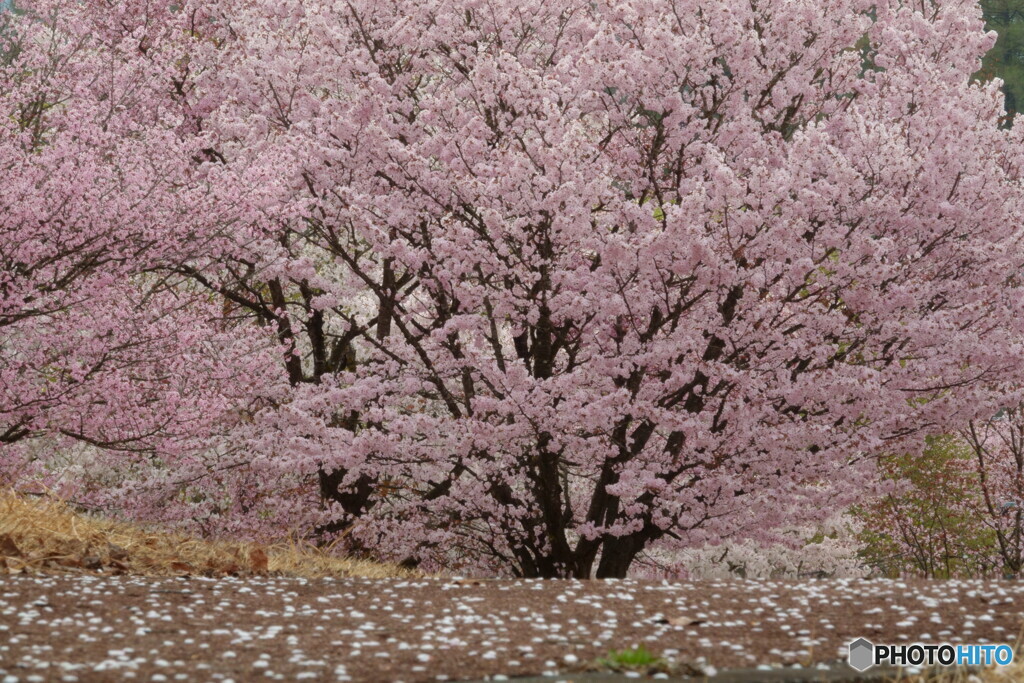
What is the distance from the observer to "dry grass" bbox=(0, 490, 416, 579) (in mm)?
8094

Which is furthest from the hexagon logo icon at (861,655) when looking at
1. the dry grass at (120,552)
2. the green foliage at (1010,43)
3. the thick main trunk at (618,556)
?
the green foliage at (1010,43)

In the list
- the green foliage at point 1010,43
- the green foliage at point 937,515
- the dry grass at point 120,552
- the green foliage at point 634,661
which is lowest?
the green foliage at point 634,661

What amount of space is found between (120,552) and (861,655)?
5695 millimetres

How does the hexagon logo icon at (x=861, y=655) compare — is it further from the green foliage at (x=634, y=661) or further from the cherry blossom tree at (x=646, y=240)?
the cherry blossom tree at (x=646, y=240)

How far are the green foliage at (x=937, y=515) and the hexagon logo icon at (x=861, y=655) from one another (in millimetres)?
14338

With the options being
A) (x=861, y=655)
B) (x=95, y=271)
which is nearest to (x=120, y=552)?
(x=95, y=271)

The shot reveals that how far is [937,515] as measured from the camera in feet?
64.4

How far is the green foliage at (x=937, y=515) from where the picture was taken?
20.3 metres

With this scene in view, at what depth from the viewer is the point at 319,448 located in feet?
44.2

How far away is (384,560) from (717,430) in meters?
5.33

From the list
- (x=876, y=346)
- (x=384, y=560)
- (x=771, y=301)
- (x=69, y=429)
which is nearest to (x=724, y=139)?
(x=771, y=301)

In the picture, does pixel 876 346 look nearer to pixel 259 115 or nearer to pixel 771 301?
pixel 771 301

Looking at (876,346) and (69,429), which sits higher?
(876,346)

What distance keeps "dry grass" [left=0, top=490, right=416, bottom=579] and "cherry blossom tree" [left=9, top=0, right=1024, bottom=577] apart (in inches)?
137
